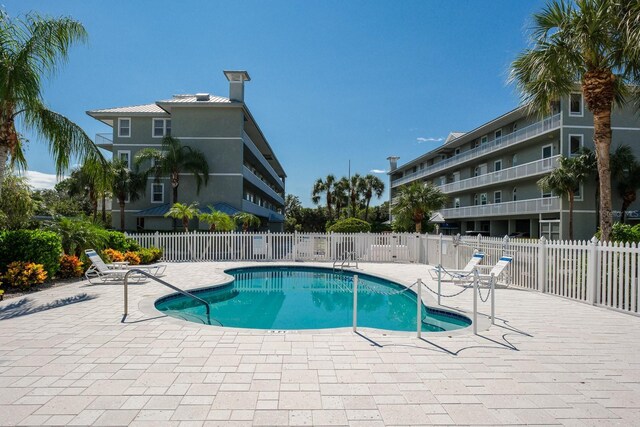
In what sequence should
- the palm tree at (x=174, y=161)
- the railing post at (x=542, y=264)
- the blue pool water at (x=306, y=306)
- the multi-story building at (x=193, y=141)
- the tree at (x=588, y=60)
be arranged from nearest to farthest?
the blue pool water at (x=306, y=306) → the tree at (x=588, y=60) → the railing post at (x=542, y=264) → the palm tree at (x=174, y=161) → the multi-story building at (x=193, y=141)

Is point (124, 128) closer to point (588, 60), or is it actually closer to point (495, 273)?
point (495, 273)

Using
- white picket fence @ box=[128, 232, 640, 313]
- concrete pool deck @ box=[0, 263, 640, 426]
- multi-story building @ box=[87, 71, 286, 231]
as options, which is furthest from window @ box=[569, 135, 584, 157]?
multi-story building @ box=[87, 71, 286, 231]

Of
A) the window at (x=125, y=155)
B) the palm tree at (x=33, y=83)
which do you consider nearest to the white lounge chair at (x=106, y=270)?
the palm tree at (x=33, y=83)

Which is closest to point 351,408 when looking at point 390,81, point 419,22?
point 419,22

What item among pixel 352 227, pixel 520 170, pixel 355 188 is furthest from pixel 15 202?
pixel 355 188

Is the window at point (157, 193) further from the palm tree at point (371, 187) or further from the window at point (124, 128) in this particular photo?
the palm tree at point (371, 187)

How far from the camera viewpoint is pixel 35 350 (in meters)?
4.82

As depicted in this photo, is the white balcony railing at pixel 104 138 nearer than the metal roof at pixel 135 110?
No

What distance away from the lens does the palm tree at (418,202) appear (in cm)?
2536

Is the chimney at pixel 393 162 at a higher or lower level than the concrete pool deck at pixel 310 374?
higher

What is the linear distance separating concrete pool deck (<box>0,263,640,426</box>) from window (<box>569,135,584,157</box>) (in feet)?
73.2

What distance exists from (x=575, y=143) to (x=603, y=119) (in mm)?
18029

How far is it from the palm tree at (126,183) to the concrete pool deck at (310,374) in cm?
2120

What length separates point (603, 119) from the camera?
9.73m
